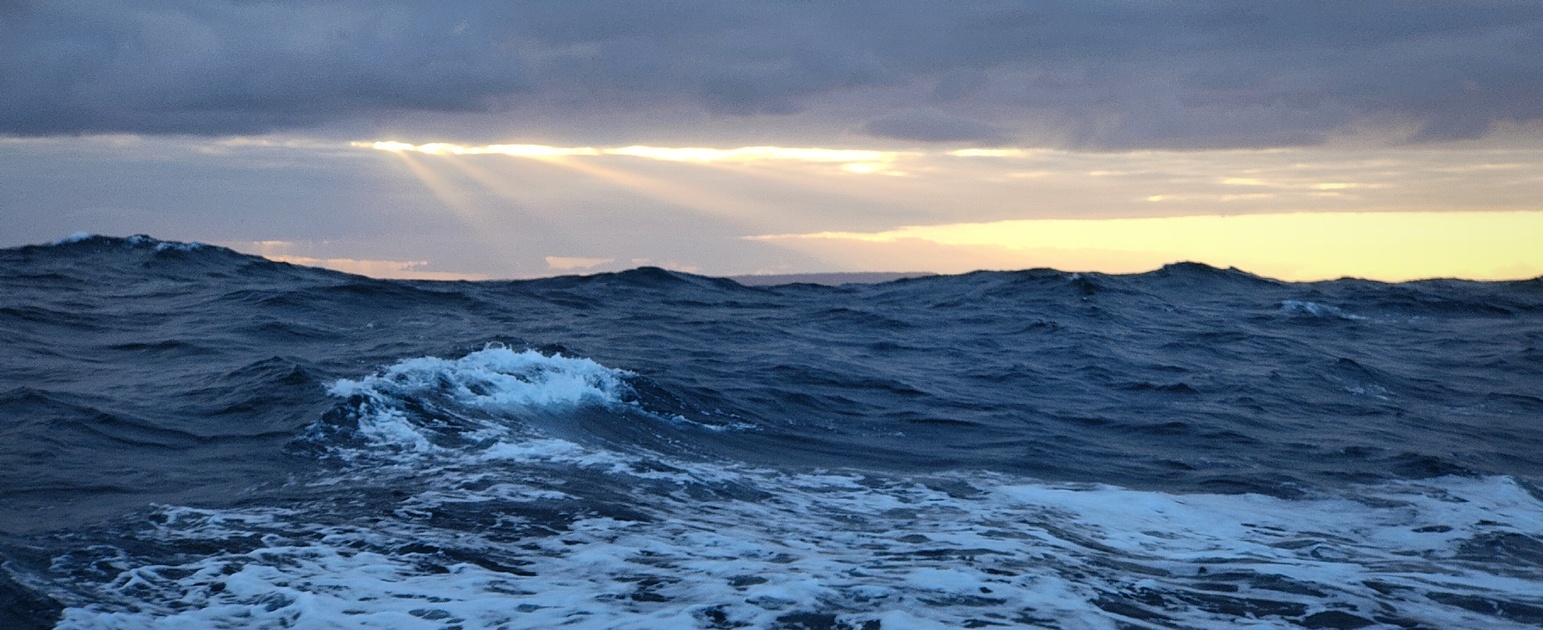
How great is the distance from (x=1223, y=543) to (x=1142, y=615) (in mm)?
3176

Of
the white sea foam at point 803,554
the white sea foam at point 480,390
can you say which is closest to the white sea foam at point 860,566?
the white sea foam at point 803,554

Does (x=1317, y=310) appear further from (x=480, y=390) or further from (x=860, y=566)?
(x=860, y=566)

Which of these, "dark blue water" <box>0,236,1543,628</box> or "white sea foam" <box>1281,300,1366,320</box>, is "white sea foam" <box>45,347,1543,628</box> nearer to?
"dark blue water" <box>0,236,1543,628</box>

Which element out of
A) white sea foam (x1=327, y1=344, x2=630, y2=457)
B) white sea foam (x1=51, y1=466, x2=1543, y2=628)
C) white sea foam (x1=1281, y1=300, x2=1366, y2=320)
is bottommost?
white sea foam (x1=51, y1=466, x2=1543, y2=628)

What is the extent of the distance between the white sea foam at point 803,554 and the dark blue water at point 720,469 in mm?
48

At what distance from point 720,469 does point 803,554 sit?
4.11 metres

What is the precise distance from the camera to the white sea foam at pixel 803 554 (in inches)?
332

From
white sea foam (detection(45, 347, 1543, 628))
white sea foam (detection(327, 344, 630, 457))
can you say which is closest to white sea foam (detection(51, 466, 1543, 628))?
white sea foam (detection(45, 347, 1543, 628))

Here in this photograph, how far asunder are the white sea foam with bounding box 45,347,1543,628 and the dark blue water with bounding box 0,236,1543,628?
0.16ft

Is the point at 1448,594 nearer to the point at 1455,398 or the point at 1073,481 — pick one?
the point at 1073,481

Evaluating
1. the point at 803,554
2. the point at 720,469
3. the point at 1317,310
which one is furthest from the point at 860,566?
the point at 1317,310

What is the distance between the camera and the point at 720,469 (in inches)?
556

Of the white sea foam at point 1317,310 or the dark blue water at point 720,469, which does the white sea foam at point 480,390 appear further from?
the white sea foam at point 1317,310

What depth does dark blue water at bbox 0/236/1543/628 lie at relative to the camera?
887 centimetres
